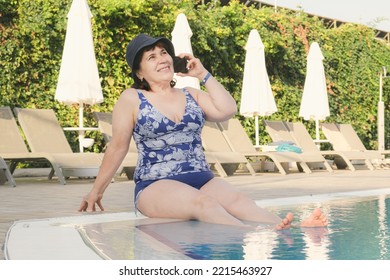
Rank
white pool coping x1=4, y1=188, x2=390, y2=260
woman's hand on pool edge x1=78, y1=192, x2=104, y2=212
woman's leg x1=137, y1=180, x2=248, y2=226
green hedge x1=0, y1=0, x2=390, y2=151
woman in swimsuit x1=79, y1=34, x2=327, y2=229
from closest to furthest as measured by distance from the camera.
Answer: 1. white pool coping x1=4, y1=188, x2=390, y2=260
2. woman's leg x1=137, y1=180, x2=248, y2=226
3. woman in swimsuit x1=79, y1=34, x2=327, y2=229
4. woman's hand on pool edge x1=78, y1=192, x2=104, y2=212
5. green hedge x1=0, y1=0, x2=390, y2=151

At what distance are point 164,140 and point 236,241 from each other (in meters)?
0.92

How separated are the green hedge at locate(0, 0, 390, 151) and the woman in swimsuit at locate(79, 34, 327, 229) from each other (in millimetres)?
8120

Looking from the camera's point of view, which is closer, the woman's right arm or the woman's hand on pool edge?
the woman's right arm

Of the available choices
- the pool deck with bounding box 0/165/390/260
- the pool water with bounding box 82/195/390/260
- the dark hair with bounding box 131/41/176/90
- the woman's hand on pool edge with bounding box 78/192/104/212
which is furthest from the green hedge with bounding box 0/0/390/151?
the pool water with bounding box 82/195/390/260

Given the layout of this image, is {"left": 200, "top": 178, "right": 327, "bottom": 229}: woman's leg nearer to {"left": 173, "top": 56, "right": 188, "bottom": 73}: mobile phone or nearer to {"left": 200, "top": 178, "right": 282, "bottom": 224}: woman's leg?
{"left": 200, "top": 178, "right": 282, "bottom": 224}: woman's leg

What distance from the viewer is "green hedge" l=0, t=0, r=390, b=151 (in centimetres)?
1252

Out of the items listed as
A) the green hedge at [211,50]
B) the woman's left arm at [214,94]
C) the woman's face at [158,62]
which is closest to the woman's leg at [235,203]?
the woman's left arm at [214,94]

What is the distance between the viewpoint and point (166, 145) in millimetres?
4480

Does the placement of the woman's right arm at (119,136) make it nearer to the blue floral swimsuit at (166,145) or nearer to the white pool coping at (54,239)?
the blue floral swimsuit at (166,145)

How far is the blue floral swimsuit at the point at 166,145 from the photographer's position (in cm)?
446

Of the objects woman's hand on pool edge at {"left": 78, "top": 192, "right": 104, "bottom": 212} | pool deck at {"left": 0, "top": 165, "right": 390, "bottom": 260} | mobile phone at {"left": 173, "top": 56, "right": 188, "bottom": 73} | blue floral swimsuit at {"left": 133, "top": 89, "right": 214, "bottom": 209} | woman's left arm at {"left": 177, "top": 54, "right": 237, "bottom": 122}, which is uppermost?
mobile phone at {"left": 173, "top": 56, "right": 188, "bottom": 73}

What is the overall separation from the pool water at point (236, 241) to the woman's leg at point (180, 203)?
0.18 ft

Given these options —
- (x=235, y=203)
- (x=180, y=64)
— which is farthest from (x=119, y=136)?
(x=235, y=203)

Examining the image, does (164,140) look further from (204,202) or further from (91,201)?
(91,201)
